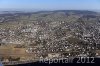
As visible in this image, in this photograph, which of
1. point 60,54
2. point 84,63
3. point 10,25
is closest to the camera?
point 84,63

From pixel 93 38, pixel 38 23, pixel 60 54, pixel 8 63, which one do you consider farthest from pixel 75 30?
pixel 8 63

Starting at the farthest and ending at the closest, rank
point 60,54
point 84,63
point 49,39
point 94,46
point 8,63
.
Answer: point 49,39 < point 94,46 < point 60,54 < point 8,63 < point 84,63

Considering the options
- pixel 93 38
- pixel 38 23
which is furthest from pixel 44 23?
pixel 93 38

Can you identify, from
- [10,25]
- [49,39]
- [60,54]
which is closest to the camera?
[60,54]

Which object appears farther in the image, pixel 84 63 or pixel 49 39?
pixel 49 39

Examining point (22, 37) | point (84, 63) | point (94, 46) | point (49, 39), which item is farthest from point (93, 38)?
point (84, 63)

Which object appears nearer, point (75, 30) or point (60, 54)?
point (60, 54)

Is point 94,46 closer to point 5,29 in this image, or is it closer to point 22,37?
point 22,37

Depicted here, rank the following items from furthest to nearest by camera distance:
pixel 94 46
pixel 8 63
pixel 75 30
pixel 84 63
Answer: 1. pixel 75 30
2. pixel 94 46
3. pixel 8 63
4. pixel 84 63

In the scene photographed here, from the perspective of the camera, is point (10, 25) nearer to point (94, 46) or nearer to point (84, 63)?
point (94, 46)
